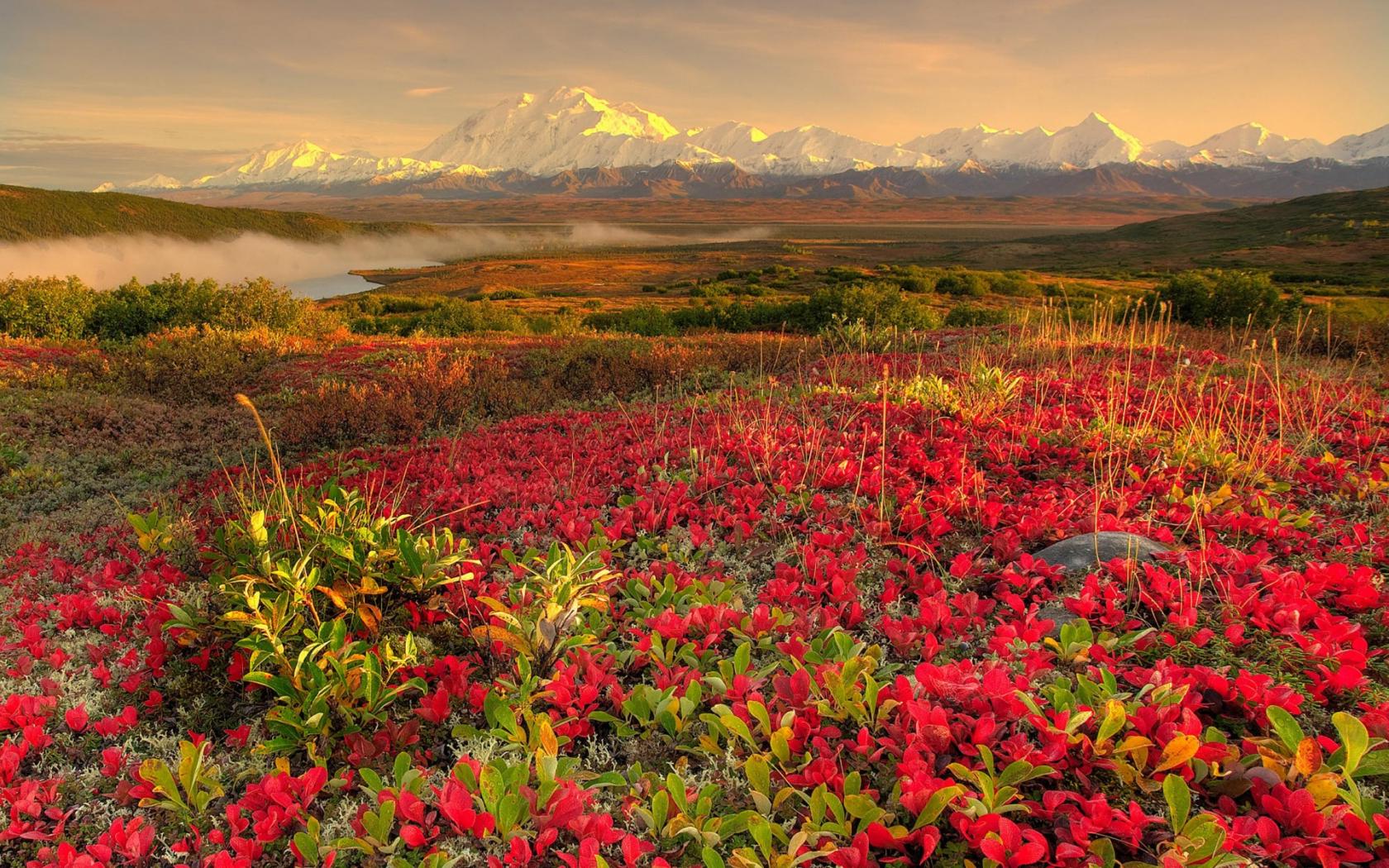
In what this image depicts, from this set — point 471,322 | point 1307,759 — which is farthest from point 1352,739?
point 471,322

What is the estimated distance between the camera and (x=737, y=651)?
10.9ft

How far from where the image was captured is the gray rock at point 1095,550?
4301 millimetres

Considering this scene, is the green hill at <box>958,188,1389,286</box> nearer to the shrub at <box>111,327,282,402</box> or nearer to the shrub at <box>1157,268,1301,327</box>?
the shrub at <box>1157,268,1301,327</box>

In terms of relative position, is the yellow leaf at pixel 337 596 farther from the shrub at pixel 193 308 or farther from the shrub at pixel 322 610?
the shrub at pixel 193 308

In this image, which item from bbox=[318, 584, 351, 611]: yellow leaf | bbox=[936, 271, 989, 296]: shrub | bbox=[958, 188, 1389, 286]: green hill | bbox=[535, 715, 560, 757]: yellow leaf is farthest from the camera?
bbox=[958, 188, 1389, 286]: green hill

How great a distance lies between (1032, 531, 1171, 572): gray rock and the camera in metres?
4.30

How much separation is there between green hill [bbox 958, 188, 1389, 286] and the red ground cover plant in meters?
75.2

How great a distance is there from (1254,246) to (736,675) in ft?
430

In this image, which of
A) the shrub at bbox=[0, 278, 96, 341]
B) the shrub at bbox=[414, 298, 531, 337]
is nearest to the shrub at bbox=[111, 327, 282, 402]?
the shrub at bbox=[0, 278, 96, 341]

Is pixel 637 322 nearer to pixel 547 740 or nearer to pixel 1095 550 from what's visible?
pixel 1095 550

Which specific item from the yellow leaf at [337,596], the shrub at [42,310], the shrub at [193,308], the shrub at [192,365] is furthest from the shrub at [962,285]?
the yellow leaf at [337,596]

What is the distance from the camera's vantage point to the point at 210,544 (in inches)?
202

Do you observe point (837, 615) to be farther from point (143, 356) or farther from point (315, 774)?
point (143, 356)

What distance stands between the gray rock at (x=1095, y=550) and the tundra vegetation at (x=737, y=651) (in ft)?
0.41
